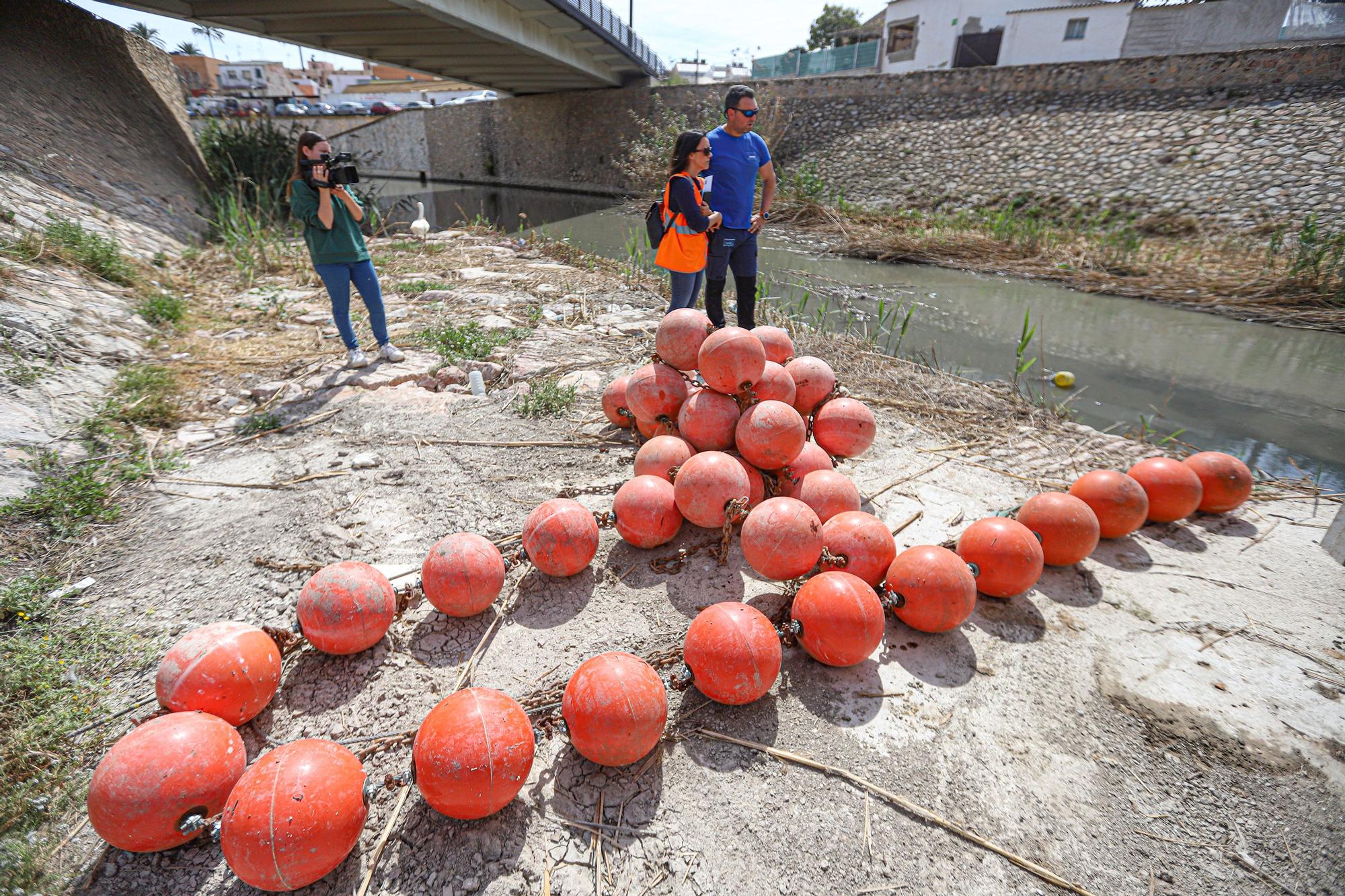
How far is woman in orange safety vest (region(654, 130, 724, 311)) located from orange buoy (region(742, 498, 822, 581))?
9.82 feet

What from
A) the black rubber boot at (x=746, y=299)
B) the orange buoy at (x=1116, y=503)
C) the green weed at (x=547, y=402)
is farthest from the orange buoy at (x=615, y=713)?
the black rubber boot at (x=746, y=299)

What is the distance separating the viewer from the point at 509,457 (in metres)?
4.35

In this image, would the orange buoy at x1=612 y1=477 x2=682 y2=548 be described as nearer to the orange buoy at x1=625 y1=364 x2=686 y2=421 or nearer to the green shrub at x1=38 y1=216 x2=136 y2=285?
the orange buoy at x1=625 y1=364 x2=686 y2=421

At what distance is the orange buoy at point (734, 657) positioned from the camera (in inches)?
93.8

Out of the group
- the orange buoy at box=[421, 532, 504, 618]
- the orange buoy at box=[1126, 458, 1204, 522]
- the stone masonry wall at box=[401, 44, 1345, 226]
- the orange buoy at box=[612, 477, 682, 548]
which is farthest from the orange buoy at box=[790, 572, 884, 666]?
the stone masonry wall at box=[401, 44, 1345, 226]

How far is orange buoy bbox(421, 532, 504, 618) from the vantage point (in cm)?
280

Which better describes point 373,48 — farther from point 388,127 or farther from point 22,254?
point 388,127

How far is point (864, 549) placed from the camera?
297cm

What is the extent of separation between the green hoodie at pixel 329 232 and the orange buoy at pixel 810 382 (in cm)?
409

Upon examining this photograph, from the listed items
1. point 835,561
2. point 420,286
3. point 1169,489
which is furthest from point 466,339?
point 1169,489

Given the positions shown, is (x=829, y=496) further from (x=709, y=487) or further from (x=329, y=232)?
(x=329, y=232)

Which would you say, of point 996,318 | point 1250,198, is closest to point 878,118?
point 1250,198

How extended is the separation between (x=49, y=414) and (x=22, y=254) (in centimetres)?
283

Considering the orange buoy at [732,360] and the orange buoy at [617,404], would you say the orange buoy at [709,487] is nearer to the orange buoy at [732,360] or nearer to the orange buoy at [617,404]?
the orange buoy at [732,360]
